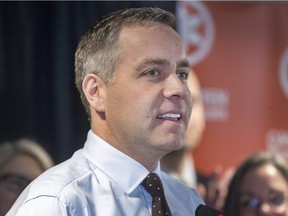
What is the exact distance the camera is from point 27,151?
2.89m

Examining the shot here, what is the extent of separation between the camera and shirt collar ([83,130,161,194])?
191 centimetres

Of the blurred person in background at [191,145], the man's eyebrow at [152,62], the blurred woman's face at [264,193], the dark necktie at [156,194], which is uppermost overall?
the man's eyebrow at [152,62]

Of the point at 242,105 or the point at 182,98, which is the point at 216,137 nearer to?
the point at 242,105

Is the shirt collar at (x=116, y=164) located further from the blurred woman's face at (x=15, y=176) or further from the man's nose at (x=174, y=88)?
the blurred woman's face at (x=15, y=176)

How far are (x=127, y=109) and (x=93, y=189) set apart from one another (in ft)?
0.73

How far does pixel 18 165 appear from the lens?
2.92 meters

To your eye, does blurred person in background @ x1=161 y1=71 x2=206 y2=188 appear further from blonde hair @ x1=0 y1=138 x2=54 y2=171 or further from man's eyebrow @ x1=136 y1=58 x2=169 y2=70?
man's eyebrow @ x1=136 y1=58 x2=169 y2=70

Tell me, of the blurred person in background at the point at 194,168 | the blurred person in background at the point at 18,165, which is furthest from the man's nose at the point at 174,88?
the blurred person in background at the point at 194,168

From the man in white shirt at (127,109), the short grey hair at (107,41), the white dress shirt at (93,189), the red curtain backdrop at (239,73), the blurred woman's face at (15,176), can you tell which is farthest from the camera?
the red curtain backdrop at (239,73)

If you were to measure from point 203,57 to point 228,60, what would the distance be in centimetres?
12

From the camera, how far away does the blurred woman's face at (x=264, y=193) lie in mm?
3268

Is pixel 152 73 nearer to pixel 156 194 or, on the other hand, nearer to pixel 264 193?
pixel 156 194

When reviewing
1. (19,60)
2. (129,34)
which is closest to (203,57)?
(19,60)

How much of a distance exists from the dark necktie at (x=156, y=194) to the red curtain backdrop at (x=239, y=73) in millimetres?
1405
